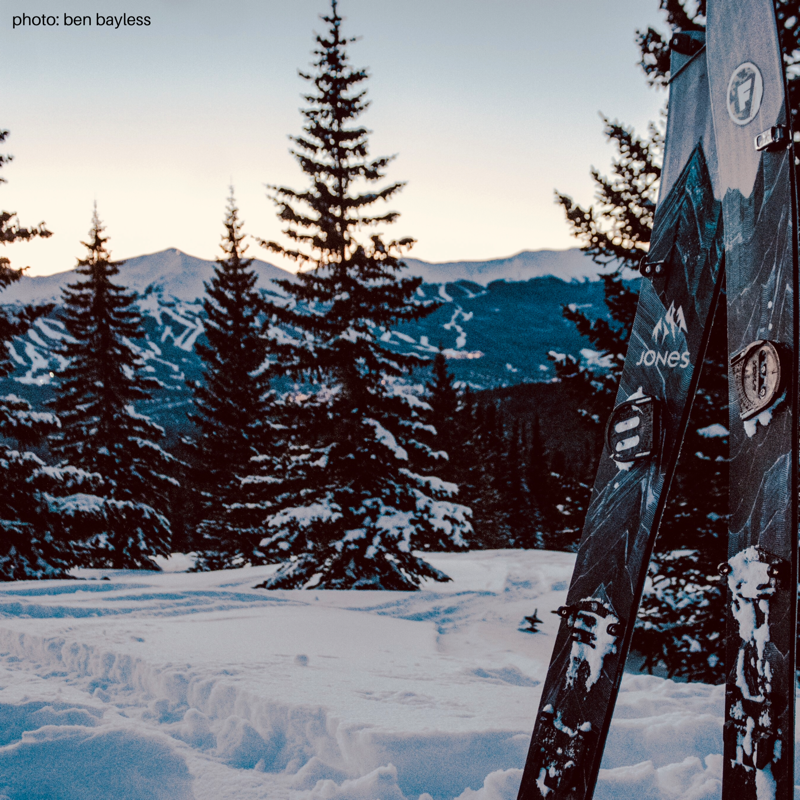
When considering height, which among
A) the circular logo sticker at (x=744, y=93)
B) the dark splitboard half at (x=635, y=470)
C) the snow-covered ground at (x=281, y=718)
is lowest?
the snow-covered ground at (x=281, y=718)

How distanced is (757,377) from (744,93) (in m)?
0.93

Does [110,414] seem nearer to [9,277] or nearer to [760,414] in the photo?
[9,277]

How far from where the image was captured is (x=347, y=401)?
417 inches

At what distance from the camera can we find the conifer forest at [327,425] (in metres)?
5.84

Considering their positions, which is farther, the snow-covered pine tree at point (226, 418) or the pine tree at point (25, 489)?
the snow-covered pine tree at point (226, 418)

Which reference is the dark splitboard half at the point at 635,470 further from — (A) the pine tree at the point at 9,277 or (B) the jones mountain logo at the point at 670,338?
(A) the pine tree at the point at 9,277

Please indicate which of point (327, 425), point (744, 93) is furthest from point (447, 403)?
point (744, 93)

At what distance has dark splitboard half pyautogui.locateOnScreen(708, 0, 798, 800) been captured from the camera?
4.70 ft

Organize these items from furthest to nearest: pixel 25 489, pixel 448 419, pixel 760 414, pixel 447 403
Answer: pixel 448 419 < pixel 447 403 < pixel 25 489 < pixel 760 414

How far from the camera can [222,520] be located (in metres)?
19.0

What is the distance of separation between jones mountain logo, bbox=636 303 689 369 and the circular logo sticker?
2.00 feet

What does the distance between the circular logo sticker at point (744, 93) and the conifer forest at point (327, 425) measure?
9.21ft

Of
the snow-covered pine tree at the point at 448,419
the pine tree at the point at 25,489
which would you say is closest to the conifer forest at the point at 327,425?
the pine tree at the point at 25,489

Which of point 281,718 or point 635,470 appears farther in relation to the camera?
point 281,718
